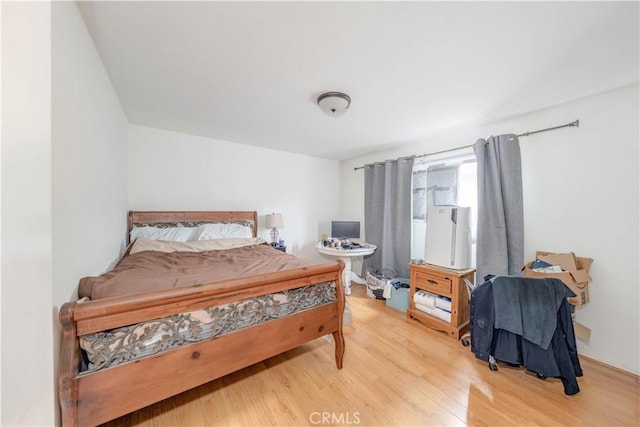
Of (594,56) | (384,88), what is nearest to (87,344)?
(384,88)

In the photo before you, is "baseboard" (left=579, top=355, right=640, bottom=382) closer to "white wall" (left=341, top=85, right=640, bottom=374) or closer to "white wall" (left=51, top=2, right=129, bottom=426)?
"white wall" (left=341, top=85, right=640, bottom=374)

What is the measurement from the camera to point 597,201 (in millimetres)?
1938

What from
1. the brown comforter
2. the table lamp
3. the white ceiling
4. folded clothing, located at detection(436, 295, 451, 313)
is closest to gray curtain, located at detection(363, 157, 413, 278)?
folded clothing, located at detection(436, 295, 451, 313)

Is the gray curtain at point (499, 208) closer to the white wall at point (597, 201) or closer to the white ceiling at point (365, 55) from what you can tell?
the white wall at point (597, 201)

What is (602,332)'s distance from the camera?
191cm

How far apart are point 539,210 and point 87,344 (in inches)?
135

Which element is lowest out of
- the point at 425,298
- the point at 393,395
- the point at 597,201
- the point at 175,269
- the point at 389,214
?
the point at 393,395

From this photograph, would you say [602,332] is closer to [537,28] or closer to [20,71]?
[537,28]

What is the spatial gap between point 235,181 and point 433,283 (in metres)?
2.98

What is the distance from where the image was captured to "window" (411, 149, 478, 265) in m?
2.79

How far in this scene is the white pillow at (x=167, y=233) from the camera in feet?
8.61

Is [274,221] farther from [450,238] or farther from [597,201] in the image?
[597,201]

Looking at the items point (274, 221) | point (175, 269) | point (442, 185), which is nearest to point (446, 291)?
point (442, 185)

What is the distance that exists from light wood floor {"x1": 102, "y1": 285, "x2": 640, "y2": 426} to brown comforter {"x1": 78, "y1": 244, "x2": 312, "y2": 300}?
2.62 ft
